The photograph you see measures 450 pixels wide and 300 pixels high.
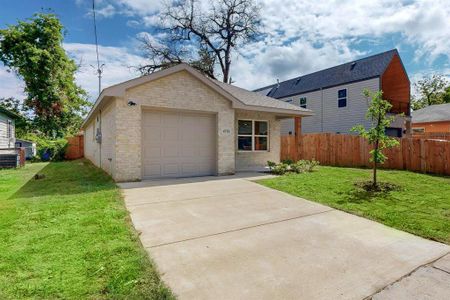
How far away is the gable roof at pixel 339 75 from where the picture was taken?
1730 centimetres

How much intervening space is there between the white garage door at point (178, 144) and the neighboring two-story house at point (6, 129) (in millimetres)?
12788

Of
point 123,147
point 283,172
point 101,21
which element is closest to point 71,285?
point 123,147

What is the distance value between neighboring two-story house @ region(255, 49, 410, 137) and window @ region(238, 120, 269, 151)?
8.10m

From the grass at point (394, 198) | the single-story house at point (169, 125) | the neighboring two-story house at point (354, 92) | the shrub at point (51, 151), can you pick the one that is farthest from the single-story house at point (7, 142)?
the neighboring two-story house at point (354, 92)

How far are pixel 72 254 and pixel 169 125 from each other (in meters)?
6.12

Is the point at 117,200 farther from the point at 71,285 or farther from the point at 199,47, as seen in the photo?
the point at 199,47

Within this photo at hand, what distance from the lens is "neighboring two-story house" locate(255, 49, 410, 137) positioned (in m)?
17.5

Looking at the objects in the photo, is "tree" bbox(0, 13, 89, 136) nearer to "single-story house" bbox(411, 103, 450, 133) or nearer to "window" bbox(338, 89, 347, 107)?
"window" bbox(338, 89, 347, 107)

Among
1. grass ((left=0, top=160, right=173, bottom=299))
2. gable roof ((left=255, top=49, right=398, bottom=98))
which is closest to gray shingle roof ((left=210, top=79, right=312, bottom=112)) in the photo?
grass ((left=0, top=160, right=173, bottom=299))

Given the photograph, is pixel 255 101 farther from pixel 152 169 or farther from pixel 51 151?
pixel 51 151

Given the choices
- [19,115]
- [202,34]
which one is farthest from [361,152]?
[19,115]

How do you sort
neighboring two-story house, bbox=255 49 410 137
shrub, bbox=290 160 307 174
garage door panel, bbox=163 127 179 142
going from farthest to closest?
1. neighboring two-story house, bbox=255 49 410 137
2. shrub, bbox=290 160 307 174
3. garage door panel, bbox=163 127 179 142

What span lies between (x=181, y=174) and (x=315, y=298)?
7.15m

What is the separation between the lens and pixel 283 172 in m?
9.80
